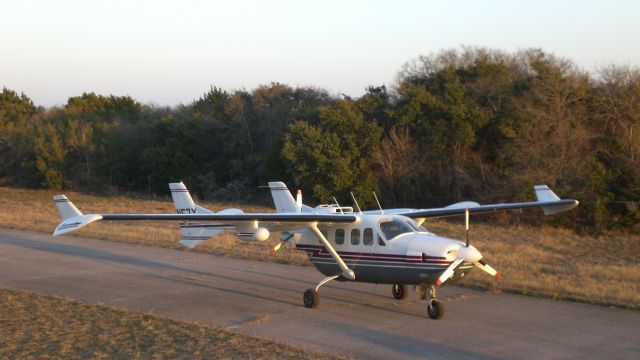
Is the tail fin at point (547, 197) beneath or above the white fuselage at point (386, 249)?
above

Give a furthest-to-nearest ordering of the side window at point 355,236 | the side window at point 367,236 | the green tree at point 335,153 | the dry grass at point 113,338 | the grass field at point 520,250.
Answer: the green tree at point 335,153
the grass field at point 520,250
the side window at point 355,236
the side window at point 367,236
the dry grass at point 113,338

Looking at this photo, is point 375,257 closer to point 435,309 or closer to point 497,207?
point 435,309

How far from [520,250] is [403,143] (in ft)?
52.1

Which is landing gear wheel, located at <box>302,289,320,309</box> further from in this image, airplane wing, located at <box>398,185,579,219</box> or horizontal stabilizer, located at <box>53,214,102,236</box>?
horizontal stabilizer, located at <box>53,214,102,236</box>

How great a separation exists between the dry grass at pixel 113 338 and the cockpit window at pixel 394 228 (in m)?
3.62

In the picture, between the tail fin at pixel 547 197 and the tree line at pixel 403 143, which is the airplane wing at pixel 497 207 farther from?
the tree line at pixel 403 143

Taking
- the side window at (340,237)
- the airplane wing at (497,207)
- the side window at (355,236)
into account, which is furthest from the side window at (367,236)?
the airplane wing at (497,207)

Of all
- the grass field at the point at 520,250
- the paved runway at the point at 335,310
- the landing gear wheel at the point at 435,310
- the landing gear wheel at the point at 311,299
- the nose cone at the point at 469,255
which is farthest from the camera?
the grass field at the point at 520,250

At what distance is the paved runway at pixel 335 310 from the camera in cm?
1055

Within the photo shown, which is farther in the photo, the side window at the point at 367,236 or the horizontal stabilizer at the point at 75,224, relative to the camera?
the side window at the point at 367,236

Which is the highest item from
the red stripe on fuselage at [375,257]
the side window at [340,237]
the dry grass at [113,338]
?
the side window at [340,237]

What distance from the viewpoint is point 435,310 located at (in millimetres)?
12344

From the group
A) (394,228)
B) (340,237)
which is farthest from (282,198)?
(394,228)

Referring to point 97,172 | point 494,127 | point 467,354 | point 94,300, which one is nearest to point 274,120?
point 97,172
